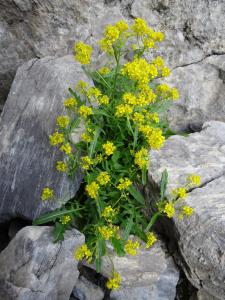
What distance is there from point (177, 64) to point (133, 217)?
2057 millimetres

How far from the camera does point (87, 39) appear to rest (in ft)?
16.3

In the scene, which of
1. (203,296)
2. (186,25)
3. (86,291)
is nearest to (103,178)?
(86,291)

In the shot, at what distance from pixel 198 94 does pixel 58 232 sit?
2432 mm

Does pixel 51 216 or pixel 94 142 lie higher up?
pixel 94 142

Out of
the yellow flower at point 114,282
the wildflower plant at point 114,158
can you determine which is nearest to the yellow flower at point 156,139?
the wildflower plant at point 114,158

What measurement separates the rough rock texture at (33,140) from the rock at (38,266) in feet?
1.34

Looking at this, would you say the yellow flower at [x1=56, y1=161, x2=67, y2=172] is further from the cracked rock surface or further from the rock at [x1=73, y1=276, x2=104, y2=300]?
the rock at [x1=73, y1=276, x2=104, y2=300]

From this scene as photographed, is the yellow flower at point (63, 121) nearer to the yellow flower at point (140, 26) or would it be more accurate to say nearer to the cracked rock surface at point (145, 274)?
the yellow flower at point (140, 26)

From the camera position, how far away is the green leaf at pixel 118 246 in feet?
12.2

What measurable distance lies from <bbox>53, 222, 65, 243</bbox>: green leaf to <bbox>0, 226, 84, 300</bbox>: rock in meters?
0.04

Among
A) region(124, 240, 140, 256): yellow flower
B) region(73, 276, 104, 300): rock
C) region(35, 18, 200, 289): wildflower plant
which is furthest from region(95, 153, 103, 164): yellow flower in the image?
region(73, 276, 104, 300): rock

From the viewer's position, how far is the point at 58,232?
3719 millimetres

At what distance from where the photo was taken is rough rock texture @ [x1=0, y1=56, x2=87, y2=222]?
13.6ft

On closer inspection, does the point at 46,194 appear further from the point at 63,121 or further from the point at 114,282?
the point at 114,282
